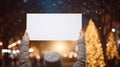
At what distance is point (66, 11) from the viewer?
4285mm

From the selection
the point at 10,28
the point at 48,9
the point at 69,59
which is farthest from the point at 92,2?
the point at 10,28

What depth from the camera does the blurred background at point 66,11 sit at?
4309 millimetres

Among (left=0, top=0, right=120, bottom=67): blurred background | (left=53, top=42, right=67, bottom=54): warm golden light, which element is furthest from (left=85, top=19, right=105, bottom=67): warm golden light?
(left=53, top=42, right=67, bottom=54): warm golden light

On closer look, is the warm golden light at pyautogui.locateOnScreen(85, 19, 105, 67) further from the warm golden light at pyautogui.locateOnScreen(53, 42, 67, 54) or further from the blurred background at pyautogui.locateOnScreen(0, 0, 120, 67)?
the warm golden light at pyautogui.locateOnScreen(53, 42, 67, 54)

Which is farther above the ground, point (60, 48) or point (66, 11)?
point (66, 11)

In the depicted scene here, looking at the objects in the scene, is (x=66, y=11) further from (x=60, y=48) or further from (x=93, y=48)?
(x=93, y=48)

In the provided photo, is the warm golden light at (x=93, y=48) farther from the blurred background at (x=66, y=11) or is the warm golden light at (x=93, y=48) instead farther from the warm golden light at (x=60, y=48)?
the warm golden light at (x=60, y=48)

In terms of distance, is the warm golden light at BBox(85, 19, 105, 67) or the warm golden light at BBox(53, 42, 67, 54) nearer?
the warm golden light at BBox(53, 42, 67, 54)

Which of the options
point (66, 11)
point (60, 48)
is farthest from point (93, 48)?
point (66, 11)

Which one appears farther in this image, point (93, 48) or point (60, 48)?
Answer: point (93, 48)

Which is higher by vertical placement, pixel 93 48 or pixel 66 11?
pixel 66 11

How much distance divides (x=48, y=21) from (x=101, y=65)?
3.85 feet

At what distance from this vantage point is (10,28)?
4.31 meters

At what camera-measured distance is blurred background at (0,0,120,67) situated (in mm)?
4309
